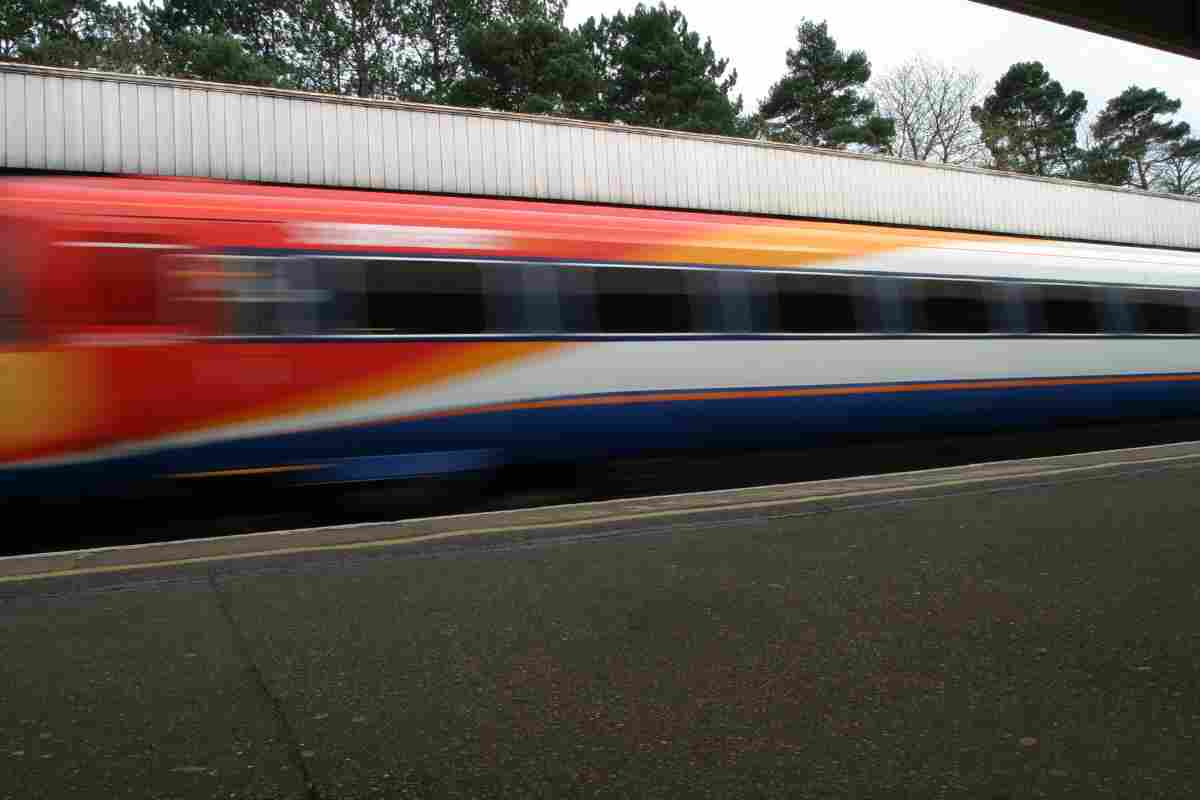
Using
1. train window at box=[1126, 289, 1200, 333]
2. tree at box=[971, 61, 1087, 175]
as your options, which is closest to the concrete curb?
train window at box=[1126, 289, 1200, 333]

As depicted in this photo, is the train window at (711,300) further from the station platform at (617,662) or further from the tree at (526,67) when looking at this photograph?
the tree at (526,67)

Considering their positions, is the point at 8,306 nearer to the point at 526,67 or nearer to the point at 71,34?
the point at 526,67

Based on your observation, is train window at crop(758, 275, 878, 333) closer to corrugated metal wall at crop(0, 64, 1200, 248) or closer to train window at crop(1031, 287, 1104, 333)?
train window at crop(1031, 287, 1104, 333)

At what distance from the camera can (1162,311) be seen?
42.5 ft

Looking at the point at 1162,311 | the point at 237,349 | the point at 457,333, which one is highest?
the point at 1162,311

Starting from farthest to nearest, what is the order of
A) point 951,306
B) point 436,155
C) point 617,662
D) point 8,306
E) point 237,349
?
point 436,155
point 951,306
point 237,349
point 8,306
point 617,662

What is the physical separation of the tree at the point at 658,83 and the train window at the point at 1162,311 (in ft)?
89.2

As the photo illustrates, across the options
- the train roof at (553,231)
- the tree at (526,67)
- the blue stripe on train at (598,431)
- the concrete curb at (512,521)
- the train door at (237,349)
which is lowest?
the concrete curb at (512,521)

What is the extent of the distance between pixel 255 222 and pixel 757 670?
578 cm

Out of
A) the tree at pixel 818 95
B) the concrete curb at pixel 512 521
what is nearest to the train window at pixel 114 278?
the concrete curb at pixel 512 521

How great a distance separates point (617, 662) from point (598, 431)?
5.06 meters

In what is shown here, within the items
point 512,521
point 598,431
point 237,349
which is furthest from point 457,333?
point 512,521

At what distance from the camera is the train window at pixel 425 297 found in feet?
26.7

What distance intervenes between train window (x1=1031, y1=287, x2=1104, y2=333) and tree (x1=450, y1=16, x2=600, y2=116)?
26771 millimetres
